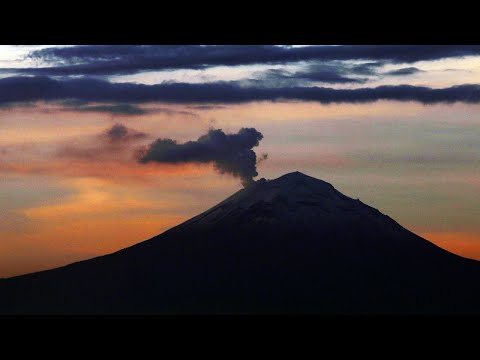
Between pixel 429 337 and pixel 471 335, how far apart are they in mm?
386

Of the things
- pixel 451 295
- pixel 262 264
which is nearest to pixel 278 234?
→ pixel 262 264

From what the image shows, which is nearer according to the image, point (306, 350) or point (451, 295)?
point (306, 350)

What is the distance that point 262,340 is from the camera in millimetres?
7496

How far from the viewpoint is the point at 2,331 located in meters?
7.43

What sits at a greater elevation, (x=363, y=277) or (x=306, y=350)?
(x=363, y=277)

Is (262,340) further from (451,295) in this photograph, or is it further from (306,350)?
(451,295)

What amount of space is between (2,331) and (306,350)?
2.71 metres
